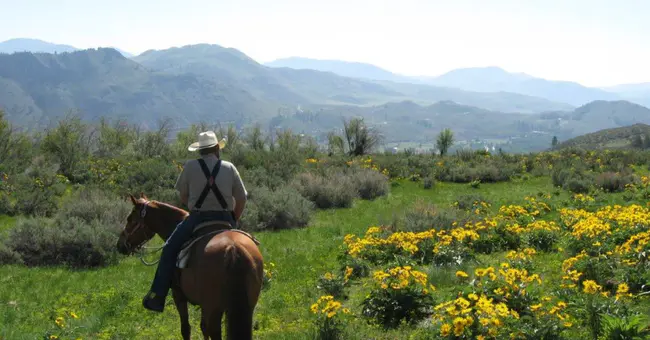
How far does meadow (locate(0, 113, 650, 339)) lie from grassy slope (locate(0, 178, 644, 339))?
4cm

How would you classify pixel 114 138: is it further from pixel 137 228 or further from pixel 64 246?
pixel 137 228

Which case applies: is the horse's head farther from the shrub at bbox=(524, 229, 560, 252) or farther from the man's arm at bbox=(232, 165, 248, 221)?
the shrub at bbox=(524, 229, 560, 252)

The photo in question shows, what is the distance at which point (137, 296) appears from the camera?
33.8 ft

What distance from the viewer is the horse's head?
7.68m

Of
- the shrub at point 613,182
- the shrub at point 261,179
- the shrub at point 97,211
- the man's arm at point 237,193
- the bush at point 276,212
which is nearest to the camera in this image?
the man's arm at point 237,193

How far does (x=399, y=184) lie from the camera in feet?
95.3

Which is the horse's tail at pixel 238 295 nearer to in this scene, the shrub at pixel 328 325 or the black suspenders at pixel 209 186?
the black suspenders at pixel 209 186

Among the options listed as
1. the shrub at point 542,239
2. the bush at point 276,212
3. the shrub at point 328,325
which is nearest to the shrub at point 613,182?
the shrub at point 542,239

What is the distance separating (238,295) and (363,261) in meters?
5.92

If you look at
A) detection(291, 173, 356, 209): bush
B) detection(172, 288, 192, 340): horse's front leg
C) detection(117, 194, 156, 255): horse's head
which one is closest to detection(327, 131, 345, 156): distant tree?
detection(291, 173, 356, 209): bush

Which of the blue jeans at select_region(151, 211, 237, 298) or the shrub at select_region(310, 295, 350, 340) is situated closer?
the blue jeans at select_region(151, 211, 237, 298)

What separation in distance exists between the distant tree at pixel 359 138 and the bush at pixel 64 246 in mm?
35720

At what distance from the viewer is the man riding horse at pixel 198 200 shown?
6566 mm

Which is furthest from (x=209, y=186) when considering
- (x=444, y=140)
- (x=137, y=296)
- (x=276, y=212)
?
(x=444, y=140)
